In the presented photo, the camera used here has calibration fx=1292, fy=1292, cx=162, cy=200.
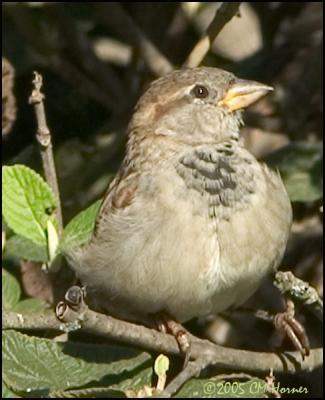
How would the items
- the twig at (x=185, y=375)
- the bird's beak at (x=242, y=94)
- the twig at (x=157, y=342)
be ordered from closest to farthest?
the twig at (x=157, y=342)
the twig at (x=185, y=375)
the bird's beak at (x=242, y=94)

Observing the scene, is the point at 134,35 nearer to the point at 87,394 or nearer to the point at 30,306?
the point at 30,306

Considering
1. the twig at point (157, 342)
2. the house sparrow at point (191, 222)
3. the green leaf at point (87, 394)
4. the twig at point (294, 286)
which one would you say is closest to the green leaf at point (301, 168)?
the house sparrow at point (191, 222)

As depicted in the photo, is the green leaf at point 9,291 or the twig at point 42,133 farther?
the green leaf at point 9,291

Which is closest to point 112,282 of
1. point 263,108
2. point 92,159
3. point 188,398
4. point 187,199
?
point 187,199

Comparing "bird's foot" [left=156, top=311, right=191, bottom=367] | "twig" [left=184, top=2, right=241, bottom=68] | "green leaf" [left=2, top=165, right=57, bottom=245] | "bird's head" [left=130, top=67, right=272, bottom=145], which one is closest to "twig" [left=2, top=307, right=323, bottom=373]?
"bird's foot" [left=156, top=311, right=191, bottom=367]

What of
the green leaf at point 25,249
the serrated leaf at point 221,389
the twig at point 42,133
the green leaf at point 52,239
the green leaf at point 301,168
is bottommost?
the serrated leaf at point 221,389

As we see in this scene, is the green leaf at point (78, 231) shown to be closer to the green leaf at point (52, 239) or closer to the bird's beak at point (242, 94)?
the green leaf at point (52, 239)

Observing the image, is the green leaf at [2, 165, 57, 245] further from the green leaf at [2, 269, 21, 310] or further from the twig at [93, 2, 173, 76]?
the twig at [93, 2, 173, 76]
